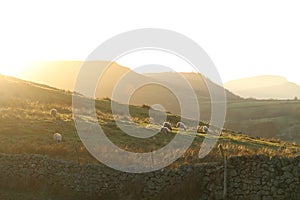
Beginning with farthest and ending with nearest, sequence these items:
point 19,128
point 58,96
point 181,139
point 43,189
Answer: point 58,96, point 181,139, point 19,128, point 43,189

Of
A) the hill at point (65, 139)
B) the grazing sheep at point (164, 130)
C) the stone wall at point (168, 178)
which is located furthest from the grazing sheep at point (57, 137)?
the grazing sheep at point (164, 130)

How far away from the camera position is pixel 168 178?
78.8 ft

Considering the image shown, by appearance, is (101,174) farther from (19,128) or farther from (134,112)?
(134,112)

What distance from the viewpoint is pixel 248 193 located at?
2305 cm

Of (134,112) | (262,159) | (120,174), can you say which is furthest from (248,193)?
(134,112)

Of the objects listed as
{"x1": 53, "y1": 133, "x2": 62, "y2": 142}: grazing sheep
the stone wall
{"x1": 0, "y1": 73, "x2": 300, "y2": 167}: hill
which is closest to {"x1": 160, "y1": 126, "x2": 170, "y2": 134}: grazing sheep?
{"x1": 0, "y1": 73, "x2": 300, "y2": 167}: hill

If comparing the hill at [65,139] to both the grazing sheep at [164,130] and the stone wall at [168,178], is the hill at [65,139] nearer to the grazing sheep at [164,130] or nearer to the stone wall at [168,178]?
the grazing sheep at [164,130]

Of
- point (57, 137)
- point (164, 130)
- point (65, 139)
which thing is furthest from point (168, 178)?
point (164, 130)

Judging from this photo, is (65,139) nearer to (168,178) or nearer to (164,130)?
(164,130)

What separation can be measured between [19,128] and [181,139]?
13.8 metres

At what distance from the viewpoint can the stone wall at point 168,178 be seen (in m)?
22.8

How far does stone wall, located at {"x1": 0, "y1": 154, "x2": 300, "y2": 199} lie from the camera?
74.8ft

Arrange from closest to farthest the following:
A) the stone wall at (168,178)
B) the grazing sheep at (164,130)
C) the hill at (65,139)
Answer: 1. the stone wall at (168,178)
2. the hill at (65,139)
3. the grazing sheep at (164,130)

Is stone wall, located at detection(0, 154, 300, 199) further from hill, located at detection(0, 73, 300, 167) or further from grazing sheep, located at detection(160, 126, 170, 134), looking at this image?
grazing sheep, located at detection(160, 126, 170, 134)
